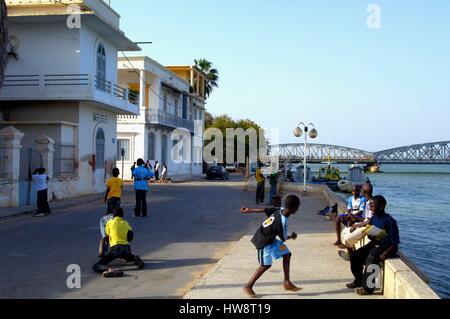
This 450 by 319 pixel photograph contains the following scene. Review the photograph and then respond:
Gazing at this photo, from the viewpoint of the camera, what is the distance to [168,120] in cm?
4003

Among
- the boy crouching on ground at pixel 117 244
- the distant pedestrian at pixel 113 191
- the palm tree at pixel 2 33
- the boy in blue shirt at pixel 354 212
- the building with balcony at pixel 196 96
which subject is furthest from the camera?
the building with balcony at pixel 196 96

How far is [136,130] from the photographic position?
3666 centimetres

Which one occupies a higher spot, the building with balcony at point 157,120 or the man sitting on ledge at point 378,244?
the building with balcony at point 157,120

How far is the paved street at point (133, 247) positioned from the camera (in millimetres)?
7008

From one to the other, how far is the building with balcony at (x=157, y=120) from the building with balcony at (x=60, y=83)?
12.9 metres

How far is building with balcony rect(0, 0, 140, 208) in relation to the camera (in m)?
20.8

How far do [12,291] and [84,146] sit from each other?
16205 mm

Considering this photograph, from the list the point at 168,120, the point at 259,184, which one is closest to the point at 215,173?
the point at 168,120

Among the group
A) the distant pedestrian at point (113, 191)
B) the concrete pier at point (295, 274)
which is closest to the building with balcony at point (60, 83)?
the distant pedestrian at point (113, 191)

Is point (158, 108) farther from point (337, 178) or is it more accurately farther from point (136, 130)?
point (337, 178)

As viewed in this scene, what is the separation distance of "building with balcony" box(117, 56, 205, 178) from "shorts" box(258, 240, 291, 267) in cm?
3037

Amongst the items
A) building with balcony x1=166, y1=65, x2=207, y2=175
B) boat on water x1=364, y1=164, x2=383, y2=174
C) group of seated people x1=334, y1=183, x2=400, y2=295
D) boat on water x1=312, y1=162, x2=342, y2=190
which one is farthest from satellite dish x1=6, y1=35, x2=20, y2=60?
boat on water x1=364, y1=164, x2=383, y2=174

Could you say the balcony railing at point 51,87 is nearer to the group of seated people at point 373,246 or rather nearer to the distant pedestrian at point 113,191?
the distant pedestrian at point 113,191

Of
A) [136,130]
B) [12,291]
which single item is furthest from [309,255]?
[136,130]
